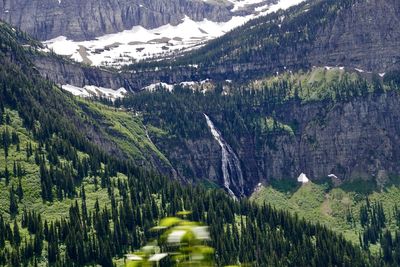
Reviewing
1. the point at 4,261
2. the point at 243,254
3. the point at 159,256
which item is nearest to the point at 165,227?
the point at 159,256

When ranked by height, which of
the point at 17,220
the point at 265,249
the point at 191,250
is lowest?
the point at 265,249

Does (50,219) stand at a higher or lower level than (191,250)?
lower

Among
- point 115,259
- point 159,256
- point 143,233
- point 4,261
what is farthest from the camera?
point 143,233

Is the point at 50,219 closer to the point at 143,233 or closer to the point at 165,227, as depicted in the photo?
the point at 143,233

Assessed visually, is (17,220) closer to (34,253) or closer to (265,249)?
(34,253)

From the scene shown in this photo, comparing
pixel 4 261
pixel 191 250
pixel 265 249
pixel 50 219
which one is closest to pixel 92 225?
pixel 50 219

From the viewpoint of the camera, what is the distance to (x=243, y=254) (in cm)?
19212

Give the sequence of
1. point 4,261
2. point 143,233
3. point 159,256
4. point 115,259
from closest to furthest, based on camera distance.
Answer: point 159,256 → point 4,261 → point 115,259 → point 143,233

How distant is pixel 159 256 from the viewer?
13953mm

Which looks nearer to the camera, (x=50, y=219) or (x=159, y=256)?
(x=159, y=256)

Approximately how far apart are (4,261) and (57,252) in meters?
13.3

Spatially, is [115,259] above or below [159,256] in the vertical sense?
below

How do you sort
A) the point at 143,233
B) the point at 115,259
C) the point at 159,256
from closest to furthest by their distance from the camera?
the point at 159,256, the point at 115,259, the point at 143,233

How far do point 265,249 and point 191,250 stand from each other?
188m
